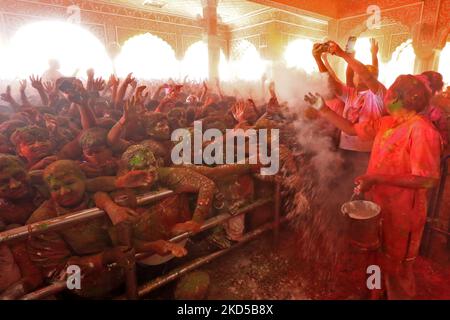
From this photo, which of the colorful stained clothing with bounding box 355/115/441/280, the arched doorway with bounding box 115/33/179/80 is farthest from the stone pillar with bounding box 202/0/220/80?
the colorful stained clothing with bounding box 355/115/441/280

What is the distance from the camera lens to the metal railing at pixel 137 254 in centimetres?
153

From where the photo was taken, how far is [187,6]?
43.0 feet

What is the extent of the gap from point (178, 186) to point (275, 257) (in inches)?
53.3

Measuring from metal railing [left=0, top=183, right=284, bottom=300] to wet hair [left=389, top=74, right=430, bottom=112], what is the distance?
54.7 inches

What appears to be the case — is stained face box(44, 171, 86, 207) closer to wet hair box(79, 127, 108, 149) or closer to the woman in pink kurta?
wet hair box(79, 127, 108, 149)

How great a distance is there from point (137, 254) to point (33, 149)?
137 cm

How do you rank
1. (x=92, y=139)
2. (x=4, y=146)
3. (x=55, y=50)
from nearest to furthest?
(x=92, y=139) < (x=4, y=146) < (x=55, y=50)

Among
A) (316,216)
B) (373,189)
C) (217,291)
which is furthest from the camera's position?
(316,216)

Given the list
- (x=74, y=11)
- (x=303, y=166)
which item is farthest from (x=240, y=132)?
(x=74, y=11)

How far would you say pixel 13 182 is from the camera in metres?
1.82

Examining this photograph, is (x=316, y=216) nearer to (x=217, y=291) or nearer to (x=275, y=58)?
(x=217, y=291)

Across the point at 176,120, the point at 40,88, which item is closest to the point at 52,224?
the point at 176,120

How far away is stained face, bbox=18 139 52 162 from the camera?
2.37 meters

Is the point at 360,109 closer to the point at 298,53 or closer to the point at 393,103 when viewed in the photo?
Answer: the point at 393,103
